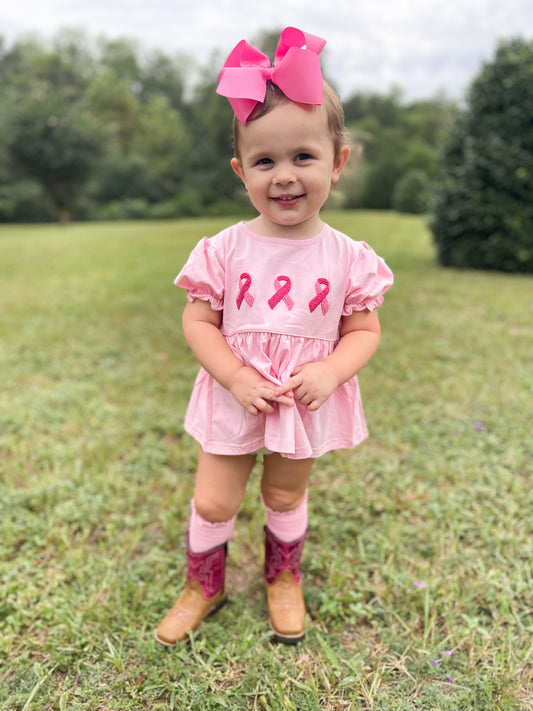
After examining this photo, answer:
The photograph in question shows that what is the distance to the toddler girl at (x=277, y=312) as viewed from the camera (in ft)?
4.13

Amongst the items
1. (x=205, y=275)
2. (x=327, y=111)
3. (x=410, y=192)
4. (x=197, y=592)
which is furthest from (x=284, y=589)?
(x=410, y=192)

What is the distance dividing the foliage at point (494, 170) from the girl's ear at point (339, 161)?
242 inches

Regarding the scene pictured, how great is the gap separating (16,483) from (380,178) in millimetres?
24481

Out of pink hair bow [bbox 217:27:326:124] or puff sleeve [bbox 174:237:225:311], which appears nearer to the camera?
pink hair bow [bbox 217:27:326:124]

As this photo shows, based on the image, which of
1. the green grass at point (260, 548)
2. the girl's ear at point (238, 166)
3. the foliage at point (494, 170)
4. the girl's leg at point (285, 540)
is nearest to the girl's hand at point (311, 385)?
the girl's leg at point (285, 540)

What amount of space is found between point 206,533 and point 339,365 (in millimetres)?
704

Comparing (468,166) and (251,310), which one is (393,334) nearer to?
(251,310)

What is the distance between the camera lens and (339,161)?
1.39m

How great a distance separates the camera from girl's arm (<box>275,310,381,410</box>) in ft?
4.36

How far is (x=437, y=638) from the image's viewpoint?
1.62m

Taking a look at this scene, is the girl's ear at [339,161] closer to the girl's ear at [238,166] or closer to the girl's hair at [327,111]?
the girl's hair at [327,111]

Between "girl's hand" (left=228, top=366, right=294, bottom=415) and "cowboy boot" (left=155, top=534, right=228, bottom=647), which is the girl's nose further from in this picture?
"cowboy boot" (left=155, top=534, right=228, bottom=647)

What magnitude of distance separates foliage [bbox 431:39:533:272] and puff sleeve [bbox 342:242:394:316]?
20.1 feet

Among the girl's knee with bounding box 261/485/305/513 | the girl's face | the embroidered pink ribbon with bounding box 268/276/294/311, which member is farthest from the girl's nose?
the girl's knee with bounding box 261/485/305/513
